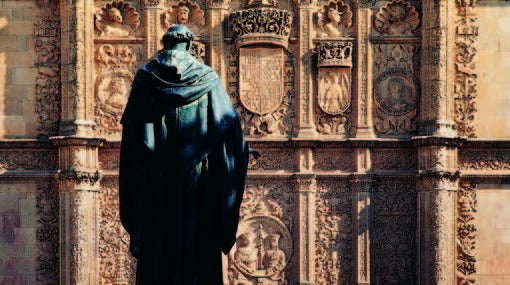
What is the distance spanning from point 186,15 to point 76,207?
10.8 feet

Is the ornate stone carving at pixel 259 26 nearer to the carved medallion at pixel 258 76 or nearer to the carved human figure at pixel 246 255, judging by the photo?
the carved medallion at pixel 258 76

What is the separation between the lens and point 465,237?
63.0ft

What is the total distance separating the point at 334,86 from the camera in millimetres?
19188

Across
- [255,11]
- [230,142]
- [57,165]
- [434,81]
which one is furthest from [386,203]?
[230,142]

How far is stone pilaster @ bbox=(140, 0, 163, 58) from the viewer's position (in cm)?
1905

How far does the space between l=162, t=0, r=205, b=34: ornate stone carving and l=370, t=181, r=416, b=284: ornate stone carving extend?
3641 mm

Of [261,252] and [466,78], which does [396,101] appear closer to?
[466,78]

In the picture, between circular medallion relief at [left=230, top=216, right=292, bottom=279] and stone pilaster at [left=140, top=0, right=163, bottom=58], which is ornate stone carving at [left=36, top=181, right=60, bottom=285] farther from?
circular medallion relief at [left=230, top=216, right=292, bottom=279]

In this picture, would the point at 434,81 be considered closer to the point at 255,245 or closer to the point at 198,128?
the point at 255,245

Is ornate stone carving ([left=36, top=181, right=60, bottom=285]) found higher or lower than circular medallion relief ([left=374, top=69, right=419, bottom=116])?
lower

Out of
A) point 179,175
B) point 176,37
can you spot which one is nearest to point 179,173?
point 179,175

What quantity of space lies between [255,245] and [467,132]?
3.63 metres

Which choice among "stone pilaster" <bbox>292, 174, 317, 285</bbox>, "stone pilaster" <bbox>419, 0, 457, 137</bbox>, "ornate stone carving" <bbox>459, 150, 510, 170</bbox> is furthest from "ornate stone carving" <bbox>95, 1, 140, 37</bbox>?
"ornate stone carving" <bbox>459, 150, 510, 170</bbox>

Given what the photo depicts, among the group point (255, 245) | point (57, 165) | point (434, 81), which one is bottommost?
point (255, 245)
